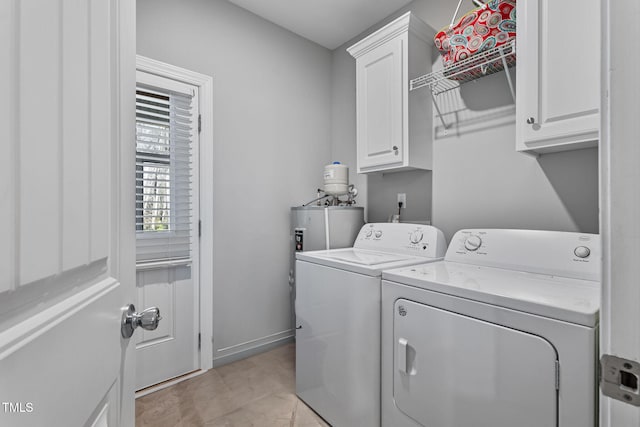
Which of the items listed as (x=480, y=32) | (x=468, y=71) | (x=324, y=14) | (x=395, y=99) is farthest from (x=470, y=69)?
(x=324, y=14)

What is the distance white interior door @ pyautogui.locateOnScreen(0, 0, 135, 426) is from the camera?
284 millimetres

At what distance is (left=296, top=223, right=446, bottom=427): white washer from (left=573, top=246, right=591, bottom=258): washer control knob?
654mm

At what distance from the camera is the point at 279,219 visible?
8.94 feet

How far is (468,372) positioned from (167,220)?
80.6 inches

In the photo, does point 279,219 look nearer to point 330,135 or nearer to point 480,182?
point 330,135

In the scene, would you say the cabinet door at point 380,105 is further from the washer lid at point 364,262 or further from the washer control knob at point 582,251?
the washer control knob at point 582,251

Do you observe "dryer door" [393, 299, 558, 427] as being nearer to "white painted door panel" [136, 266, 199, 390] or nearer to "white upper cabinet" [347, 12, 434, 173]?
"white upper cabinet" [347, 12, 434, 173]

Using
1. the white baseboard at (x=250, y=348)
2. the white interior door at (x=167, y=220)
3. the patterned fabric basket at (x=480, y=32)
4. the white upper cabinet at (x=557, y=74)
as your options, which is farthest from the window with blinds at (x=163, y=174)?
the white upper cabinet at (x=557, y=74)

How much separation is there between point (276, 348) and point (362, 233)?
1.34m

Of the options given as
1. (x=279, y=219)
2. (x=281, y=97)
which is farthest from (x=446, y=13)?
(x=279, y=219)

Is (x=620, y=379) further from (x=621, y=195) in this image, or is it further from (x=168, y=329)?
(x=168, y=329)

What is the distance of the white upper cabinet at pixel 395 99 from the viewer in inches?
81.2

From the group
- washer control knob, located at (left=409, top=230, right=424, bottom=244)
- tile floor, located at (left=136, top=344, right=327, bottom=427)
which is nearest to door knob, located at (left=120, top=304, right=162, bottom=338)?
tile floor, located at (left=136, top=344, right=327, bottom=427)

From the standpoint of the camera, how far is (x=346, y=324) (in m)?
1.54
